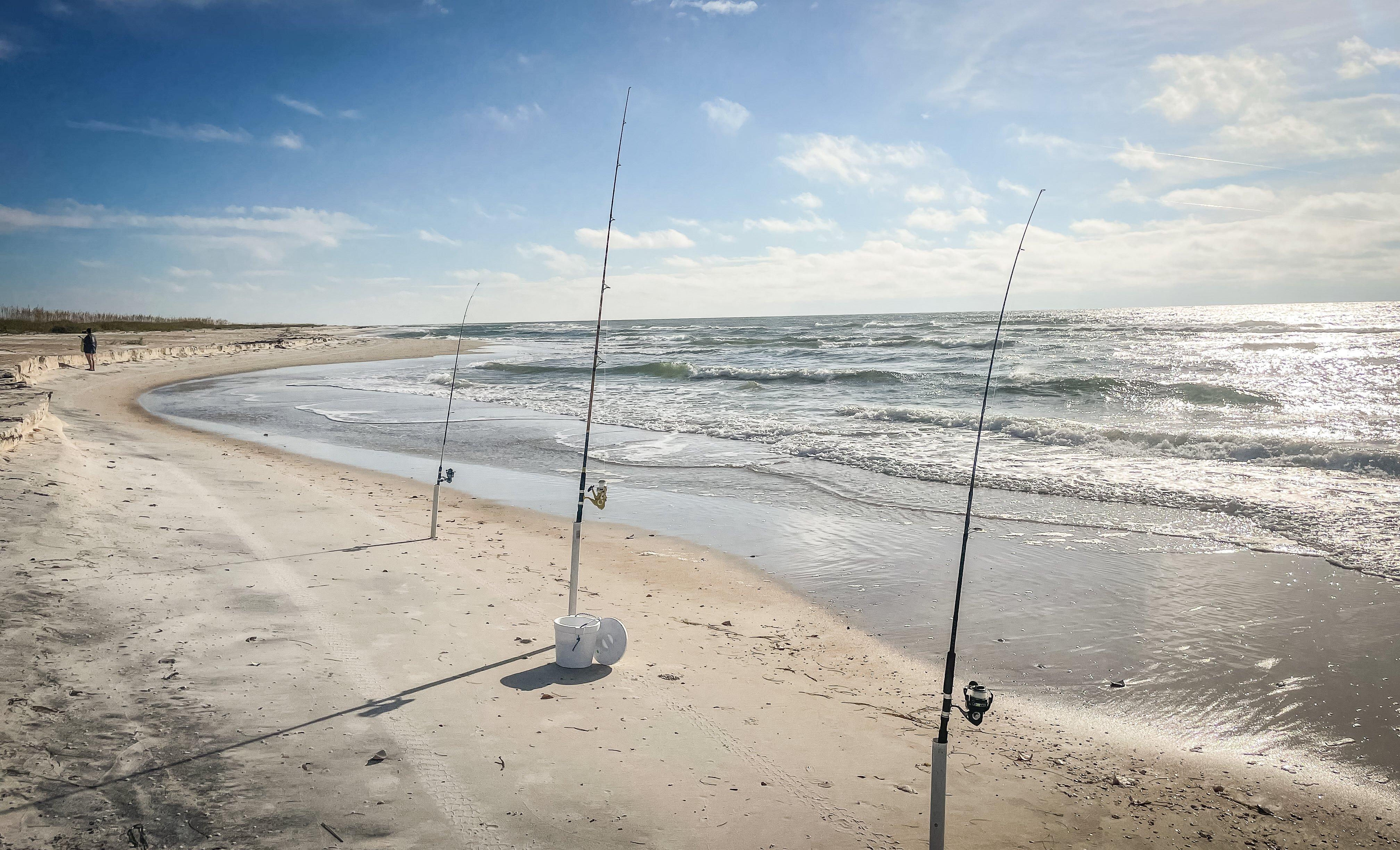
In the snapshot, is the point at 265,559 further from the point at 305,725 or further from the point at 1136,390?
the point at 1136,390

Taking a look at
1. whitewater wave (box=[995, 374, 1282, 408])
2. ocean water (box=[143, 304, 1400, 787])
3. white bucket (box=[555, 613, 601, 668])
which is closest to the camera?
white bucket (box=[555, 613, 601, 668])

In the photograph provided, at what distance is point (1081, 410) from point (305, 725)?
67.0 ft

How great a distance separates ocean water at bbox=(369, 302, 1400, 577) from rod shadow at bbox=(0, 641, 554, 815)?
7.04m

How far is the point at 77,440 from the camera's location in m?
11.2

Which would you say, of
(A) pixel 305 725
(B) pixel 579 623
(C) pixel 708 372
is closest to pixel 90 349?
(C) pixel 708 372

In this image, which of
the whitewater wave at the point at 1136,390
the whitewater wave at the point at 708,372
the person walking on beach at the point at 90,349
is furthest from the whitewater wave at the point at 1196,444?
the person walking on beach at the point at 90,349

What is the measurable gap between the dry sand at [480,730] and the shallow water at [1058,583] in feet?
1.86

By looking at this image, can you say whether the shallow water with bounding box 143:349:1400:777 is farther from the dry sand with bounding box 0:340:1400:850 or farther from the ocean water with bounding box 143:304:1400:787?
the dry sand with bounding box 0:340:1400:850

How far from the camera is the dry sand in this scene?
328 centimetres

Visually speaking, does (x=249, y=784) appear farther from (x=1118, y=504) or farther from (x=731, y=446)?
(x=731, y=446)

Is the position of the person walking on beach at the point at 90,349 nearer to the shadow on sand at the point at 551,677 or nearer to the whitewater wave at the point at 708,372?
the whitewater wave at the point at 708,372

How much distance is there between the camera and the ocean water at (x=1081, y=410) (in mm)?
10195

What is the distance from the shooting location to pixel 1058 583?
7164mm

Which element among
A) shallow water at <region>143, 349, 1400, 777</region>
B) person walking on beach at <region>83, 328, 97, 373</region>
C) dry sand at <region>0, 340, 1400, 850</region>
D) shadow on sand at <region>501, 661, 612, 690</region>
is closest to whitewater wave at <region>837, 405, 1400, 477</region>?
shallow water at <region>143, 349, 1400, 777</region>
